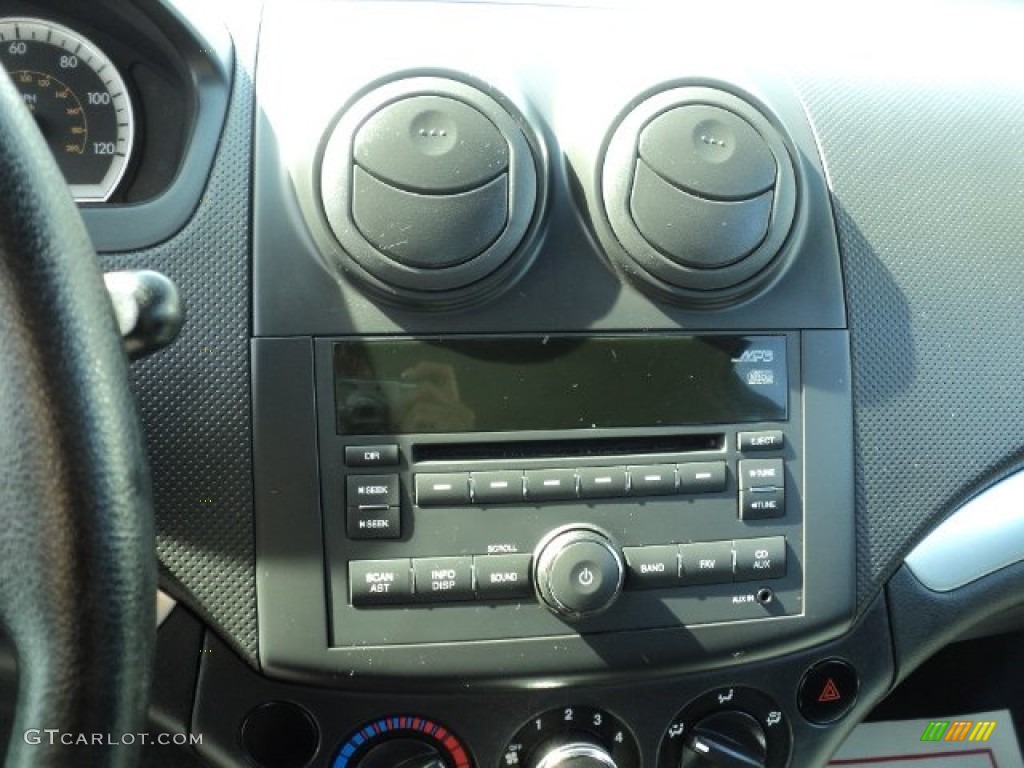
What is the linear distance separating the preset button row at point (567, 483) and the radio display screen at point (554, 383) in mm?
43

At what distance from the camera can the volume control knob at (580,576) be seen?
101cm

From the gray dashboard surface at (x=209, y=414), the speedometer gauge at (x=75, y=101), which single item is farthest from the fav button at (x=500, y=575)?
the speedometer gauge at (x=75, y=101)

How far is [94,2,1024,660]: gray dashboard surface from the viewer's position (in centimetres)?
104

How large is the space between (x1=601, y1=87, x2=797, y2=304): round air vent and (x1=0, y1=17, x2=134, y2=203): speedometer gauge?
0.47 meters

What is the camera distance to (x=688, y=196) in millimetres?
1035

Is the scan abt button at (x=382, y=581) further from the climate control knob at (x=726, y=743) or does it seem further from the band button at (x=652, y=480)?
the climate control knob at (x=726, y=743)

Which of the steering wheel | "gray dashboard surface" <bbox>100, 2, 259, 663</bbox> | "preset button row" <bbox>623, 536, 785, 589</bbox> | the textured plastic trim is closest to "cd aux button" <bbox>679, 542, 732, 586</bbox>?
"preset button row" <bbox>623, 536, 785, 589</bbox>

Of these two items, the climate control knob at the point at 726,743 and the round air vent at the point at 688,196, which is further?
the climate control knob at the point at 726,743

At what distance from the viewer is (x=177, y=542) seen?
3.43 feet

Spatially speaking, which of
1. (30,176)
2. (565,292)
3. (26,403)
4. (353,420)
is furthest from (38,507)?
(565,292)

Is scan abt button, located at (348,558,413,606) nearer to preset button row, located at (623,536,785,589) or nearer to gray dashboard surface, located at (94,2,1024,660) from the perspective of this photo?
gray dashboard surface, located at (94,2,1024,660)

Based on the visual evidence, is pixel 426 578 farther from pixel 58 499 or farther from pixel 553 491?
pixel 58 499

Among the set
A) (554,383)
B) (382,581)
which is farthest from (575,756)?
(554,383)

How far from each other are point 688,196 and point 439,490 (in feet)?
1.18
